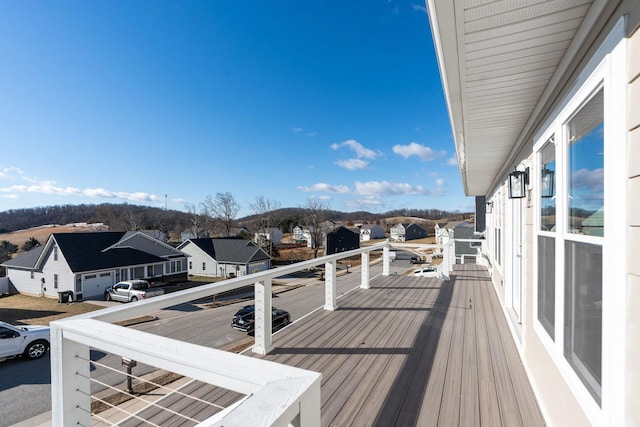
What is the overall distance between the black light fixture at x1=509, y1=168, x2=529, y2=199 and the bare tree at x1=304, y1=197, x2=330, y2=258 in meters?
30.1

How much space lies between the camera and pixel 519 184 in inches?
115

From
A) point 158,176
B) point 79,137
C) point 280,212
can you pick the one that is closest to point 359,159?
point 280,212

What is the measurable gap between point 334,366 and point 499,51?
278 centimetres

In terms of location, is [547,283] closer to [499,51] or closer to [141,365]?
[499,51]

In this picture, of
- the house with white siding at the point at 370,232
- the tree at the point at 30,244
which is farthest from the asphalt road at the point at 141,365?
the house with white siding at the point at 370,232

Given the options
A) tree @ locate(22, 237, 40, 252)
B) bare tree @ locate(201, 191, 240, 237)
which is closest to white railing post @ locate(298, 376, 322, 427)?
tree @ locate(22, 237, 40, 252)

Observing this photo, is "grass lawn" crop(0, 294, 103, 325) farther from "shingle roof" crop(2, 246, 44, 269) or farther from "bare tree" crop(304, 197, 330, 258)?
"bare tree" crop(304, 197, 330, 258)

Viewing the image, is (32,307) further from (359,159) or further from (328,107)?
(359,159)

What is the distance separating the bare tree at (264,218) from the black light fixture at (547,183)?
32841 millimetres

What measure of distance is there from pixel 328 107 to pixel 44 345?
699 inches

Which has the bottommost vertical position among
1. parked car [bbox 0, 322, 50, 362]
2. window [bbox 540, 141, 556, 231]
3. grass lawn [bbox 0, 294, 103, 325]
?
grass lawn [bbox 0, 294, 103, 325]

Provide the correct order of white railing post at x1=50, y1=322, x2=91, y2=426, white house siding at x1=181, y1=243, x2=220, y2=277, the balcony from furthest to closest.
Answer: white house siding at x1=181, y1=243, x2=220, y2=277
white railing post at x1=50, y1=322, x2=91, y2=426
the balcony

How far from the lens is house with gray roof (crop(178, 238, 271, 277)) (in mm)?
24047

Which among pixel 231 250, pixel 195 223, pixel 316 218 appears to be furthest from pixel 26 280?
pixel 316 218
